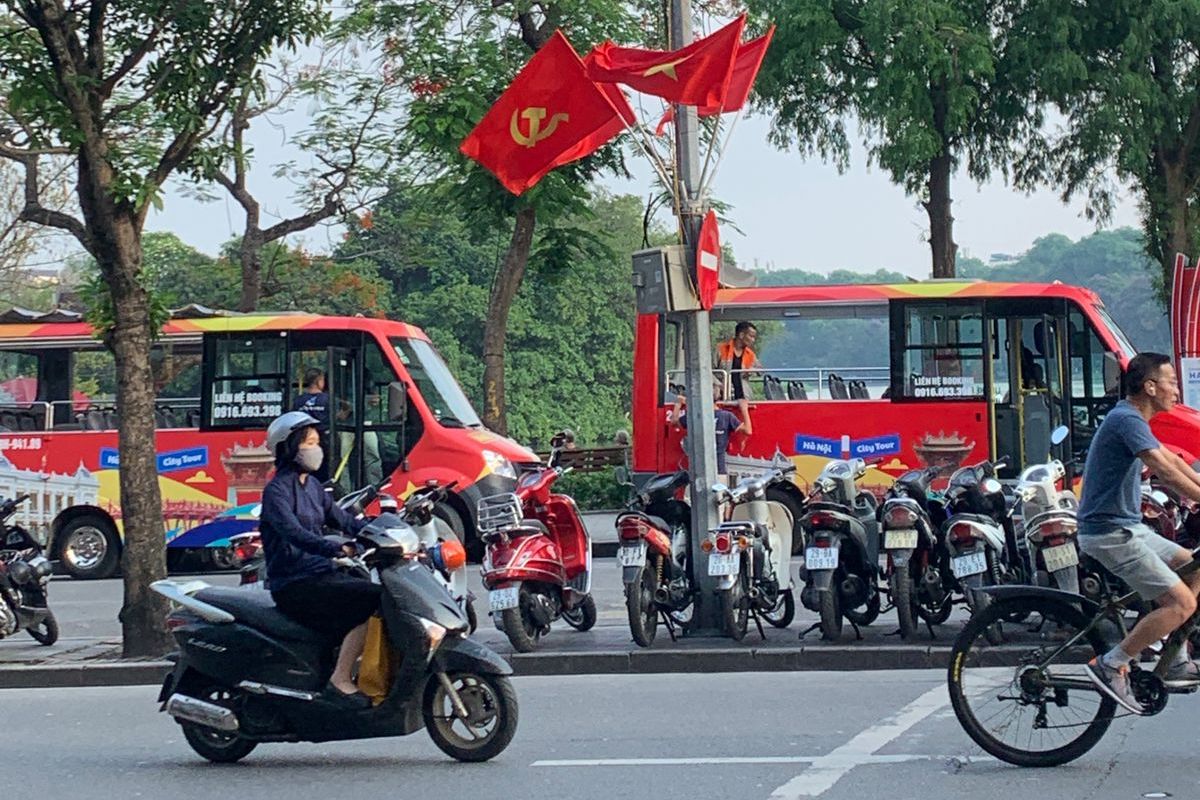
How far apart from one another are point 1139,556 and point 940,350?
12378 mm

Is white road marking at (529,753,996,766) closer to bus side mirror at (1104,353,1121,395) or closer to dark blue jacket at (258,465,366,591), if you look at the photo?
dark blue jacket at (258,465,366,591)

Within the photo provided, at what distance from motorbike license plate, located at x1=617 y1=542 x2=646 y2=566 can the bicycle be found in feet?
14.2

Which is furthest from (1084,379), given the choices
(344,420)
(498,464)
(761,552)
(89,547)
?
(89,547)

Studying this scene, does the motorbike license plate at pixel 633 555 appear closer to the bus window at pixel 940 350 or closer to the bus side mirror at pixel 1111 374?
the bus window at pixel 940 350

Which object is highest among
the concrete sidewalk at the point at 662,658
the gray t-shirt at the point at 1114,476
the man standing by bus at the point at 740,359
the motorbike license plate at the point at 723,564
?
the man standing by bus at the point at 740,359

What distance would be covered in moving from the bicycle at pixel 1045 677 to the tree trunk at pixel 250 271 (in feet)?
66.2

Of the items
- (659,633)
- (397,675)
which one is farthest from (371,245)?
(397,675)

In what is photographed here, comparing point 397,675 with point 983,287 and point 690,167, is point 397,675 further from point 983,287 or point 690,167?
point 983,287

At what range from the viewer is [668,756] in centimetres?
826

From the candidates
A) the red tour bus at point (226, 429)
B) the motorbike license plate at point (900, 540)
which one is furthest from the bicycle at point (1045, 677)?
the red tour bus at point (226, 429)

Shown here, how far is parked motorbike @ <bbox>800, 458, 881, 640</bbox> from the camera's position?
38.0ft

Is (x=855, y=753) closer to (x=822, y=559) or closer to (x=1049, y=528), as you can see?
(x=1049, y=528)

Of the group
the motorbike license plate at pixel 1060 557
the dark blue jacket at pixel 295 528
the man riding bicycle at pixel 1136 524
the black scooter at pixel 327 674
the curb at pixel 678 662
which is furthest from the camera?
the curb at pixel 678 662

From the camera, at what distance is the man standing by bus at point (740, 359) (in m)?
18.9
